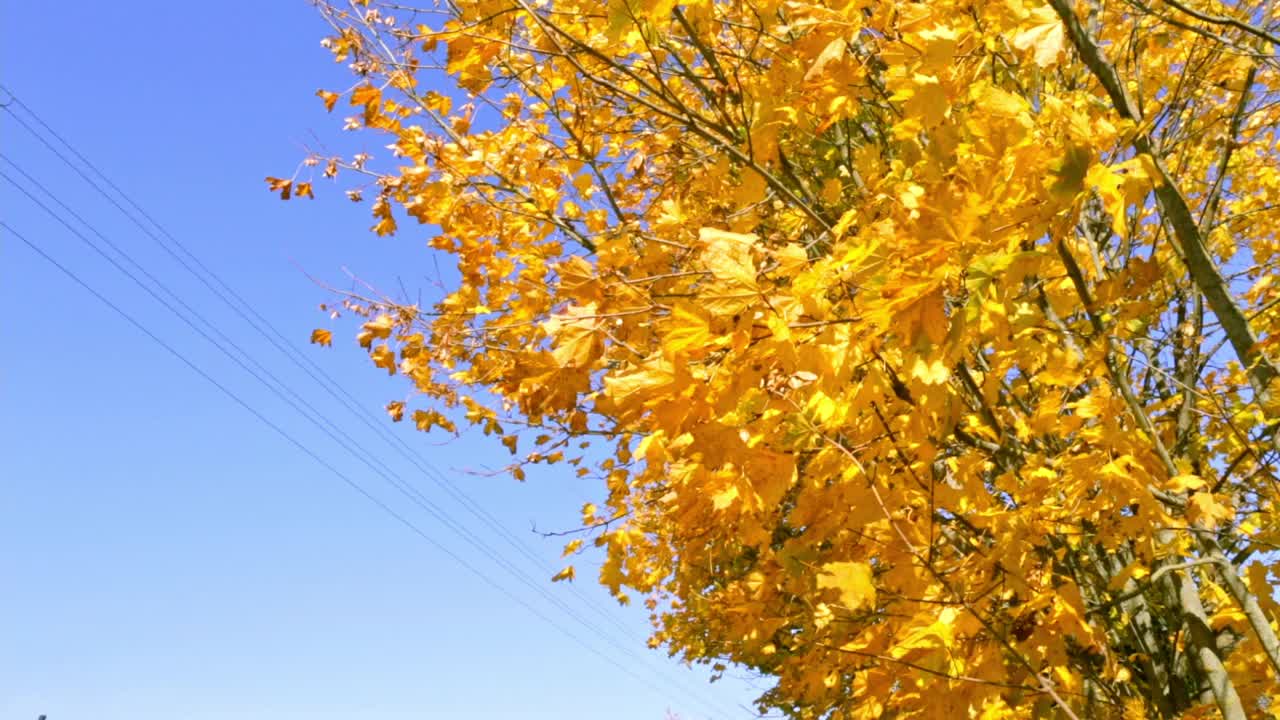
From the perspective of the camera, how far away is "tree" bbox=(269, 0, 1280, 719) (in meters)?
1.47

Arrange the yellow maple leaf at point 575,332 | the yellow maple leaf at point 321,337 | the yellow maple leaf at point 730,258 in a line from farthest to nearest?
the yellow maple leaf at point 321,337, the yellow maple leaf at point 575,332, the yellow maple leaf at point 730,258

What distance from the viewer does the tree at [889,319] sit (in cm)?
147

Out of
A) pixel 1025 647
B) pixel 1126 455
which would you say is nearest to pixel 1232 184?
pixel 1126 455

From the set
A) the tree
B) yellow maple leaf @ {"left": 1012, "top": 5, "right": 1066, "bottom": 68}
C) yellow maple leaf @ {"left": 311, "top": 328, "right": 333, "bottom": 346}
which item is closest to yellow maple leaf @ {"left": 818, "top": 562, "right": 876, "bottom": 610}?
the tree

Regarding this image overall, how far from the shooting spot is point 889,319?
52.9 inches

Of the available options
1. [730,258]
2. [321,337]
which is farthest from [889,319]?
[321,337]

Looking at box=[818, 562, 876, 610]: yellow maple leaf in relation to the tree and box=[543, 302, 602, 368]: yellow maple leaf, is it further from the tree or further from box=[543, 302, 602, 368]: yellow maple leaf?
box=[543, 302, 602, 368]: yellow maple leaf

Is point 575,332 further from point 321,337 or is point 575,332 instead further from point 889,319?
point 321,337

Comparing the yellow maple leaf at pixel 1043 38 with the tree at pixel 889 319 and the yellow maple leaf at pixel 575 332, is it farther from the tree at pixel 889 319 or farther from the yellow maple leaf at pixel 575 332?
the yellow maple leaf at pixel 575 332

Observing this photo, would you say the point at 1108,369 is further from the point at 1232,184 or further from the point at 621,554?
the point at 1232,184

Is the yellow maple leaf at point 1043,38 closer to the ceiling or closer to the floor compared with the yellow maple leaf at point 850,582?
closer to the ceiling

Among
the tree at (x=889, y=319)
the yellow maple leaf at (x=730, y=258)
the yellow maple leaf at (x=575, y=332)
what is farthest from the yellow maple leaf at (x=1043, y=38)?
the yellow maple leaf at (x=575, y=332)

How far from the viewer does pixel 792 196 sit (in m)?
1.96

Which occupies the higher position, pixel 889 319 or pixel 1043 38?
pixel 1043 38
